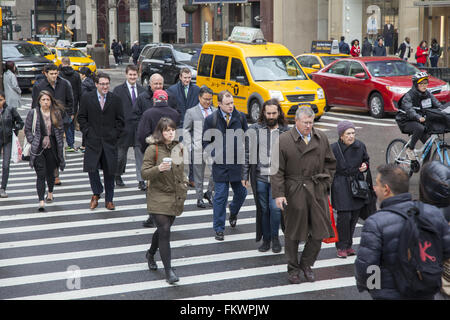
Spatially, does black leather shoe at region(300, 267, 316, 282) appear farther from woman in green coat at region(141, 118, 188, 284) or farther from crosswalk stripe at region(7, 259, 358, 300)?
woman in green coat at region(141, 118, 188, 284)

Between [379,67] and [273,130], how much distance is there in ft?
43.3

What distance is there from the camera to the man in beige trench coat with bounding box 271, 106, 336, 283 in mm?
→ 7188

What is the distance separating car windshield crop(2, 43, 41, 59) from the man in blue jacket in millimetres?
23472

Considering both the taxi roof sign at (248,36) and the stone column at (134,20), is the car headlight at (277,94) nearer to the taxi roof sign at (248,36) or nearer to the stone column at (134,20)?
the taxi roof sign at (248,36)

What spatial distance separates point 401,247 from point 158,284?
11.2ft

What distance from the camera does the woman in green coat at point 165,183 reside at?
23.8 ft

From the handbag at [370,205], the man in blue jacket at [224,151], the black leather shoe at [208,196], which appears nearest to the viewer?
the handbag at [370,205]

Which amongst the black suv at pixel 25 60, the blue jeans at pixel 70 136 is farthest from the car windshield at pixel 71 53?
the blue jeans at pixel 70 136

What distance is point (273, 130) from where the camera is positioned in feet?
27.0

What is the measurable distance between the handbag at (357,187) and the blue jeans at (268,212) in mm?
880

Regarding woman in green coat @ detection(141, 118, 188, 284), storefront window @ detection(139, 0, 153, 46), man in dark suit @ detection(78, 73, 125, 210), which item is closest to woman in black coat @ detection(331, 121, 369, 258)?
woman in green coat @ detection(141, 118, 188, 284)

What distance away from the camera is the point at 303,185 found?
720cm

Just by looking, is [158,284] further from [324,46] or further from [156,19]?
[156,19]
